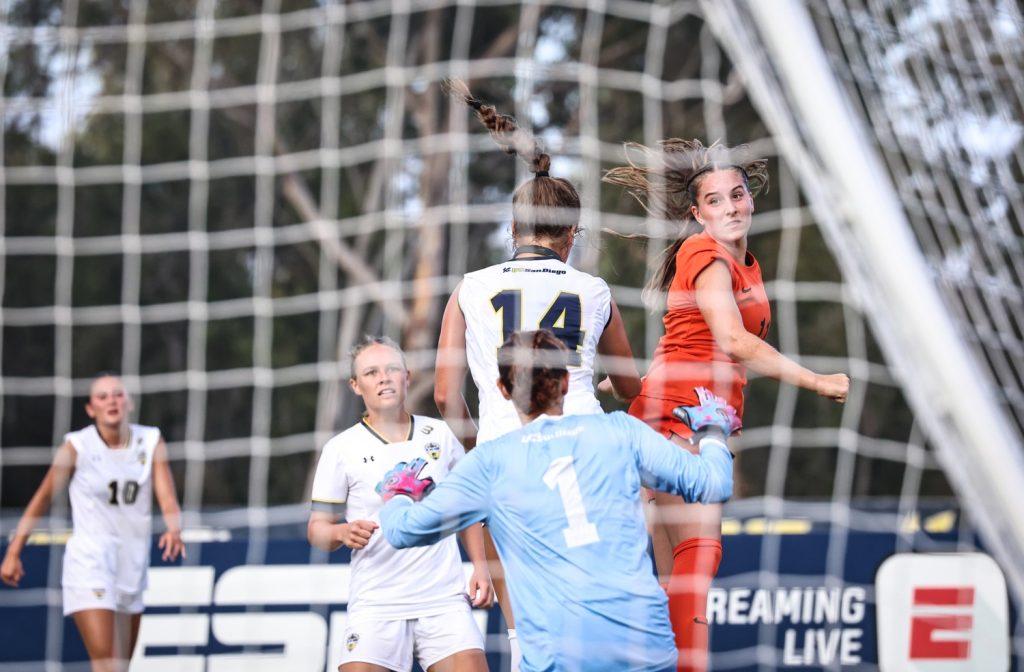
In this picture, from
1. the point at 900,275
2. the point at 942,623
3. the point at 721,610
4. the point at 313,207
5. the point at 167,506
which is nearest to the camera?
the point at 900,275

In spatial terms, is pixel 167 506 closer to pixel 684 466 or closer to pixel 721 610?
pixel 721 610

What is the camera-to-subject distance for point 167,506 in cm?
690

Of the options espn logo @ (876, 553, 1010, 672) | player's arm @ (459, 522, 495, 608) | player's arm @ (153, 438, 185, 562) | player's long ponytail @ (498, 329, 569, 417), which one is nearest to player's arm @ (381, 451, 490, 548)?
player's long ponytail @ (498, 329, 569, 417)

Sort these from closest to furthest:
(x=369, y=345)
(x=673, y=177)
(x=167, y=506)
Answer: (x=673, y=177), (x=369, y=345), (x=167, y=506)

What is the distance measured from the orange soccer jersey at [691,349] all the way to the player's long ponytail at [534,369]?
1.81 feet

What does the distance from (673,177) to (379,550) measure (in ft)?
5.45

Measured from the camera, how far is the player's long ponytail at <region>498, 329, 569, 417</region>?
374 centimetres

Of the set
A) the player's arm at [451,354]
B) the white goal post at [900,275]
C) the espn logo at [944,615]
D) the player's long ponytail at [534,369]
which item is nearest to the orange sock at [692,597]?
the player's long ponytail at [534,369]

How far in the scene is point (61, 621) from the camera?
7.45m

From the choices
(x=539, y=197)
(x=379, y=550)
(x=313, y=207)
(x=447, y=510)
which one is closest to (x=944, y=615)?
(x=379, y=550)

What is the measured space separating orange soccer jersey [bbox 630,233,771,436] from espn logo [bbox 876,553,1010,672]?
357 centimetres

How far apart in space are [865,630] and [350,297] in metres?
11.7

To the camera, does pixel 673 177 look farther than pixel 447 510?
Yes

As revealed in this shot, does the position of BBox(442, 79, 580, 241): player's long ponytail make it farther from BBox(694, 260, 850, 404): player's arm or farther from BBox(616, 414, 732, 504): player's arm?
BBox(616, 414, 732, 504): player's arm
